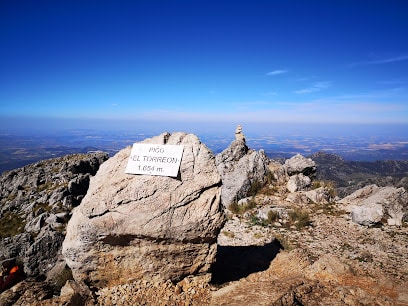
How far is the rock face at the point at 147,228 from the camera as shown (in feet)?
25.3

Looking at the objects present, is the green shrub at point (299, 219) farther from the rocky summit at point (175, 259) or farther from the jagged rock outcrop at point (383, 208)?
the jagged rock outcrop at point (383, 208)

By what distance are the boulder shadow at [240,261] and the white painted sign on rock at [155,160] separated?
13.1 ft

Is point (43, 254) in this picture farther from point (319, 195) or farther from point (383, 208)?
point (383, 208)

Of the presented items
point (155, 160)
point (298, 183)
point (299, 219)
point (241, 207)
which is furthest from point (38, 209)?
point (298, 183)

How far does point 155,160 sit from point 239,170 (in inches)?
557

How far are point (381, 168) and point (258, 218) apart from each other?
15969 cm

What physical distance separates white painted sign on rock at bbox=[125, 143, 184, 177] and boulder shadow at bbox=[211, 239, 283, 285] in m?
4.00

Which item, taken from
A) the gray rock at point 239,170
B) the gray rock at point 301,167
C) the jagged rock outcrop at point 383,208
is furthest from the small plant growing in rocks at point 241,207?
the jagged rock outcrop at point 383,208

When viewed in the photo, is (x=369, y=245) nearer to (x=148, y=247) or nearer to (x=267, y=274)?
(x=267, y=274)

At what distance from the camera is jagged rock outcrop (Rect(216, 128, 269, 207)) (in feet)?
66.4

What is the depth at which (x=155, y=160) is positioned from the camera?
855cm

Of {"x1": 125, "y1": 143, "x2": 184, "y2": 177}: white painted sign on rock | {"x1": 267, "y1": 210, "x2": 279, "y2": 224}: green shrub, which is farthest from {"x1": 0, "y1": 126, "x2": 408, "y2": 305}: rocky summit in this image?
{"x1": 267, "y1": 210, "x2": 279, "y2": 224}: green shrub

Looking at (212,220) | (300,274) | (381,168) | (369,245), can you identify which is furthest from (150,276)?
(381,168)

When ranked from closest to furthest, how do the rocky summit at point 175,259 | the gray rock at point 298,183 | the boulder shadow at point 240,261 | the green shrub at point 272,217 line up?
the rocky summit at point 175,259 → the boulder shadow at point 240,261 → the green shrub at point 272,217 → the gray rock at point 298,183
